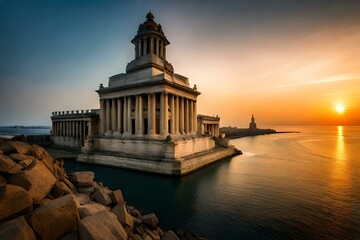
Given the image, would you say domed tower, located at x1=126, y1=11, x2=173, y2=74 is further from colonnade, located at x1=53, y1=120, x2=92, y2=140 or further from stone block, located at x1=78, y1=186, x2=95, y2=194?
stone block, located at x1=78, y1=186, x2=95, y2=194

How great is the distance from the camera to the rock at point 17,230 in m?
4.38

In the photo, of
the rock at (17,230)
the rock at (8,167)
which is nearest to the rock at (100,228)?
the rock at (17,230)

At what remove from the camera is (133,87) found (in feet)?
88.5

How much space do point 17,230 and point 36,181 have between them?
2.31m

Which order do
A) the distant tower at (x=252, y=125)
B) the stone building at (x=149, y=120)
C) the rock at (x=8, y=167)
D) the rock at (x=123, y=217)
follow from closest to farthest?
the rock at (x=8, y=167) < the rock at (x=123, y=217) < the stone building at (x=149, y=120) < the distant tower at (x=252, y=125)

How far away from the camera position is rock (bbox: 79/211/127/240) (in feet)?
16.7

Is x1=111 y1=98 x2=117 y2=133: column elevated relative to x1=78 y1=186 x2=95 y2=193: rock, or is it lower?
elevated

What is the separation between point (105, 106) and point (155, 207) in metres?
23.8

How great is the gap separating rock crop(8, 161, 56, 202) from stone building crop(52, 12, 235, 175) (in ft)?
46.7

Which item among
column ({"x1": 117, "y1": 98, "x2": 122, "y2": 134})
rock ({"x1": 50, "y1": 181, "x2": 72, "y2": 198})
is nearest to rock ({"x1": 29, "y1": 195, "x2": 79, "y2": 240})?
rock ({"x1": 50, "y1": 181, "x2": 72, "y2": 198})

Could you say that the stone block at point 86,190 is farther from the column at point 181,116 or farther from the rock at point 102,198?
the column at point 181,116

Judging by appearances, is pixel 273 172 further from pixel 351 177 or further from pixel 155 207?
pixel 155 207

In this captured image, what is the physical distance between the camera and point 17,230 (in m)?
4.46

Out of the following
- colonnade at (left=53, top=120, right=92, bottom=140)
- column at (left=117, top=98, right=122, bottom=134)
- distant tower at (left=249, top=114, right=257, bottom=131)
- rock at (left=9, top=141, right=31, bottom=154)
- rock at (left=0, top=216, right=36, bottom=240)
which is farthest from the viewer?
distant tower at (left=249, top=114, right=257, bottom=131)
